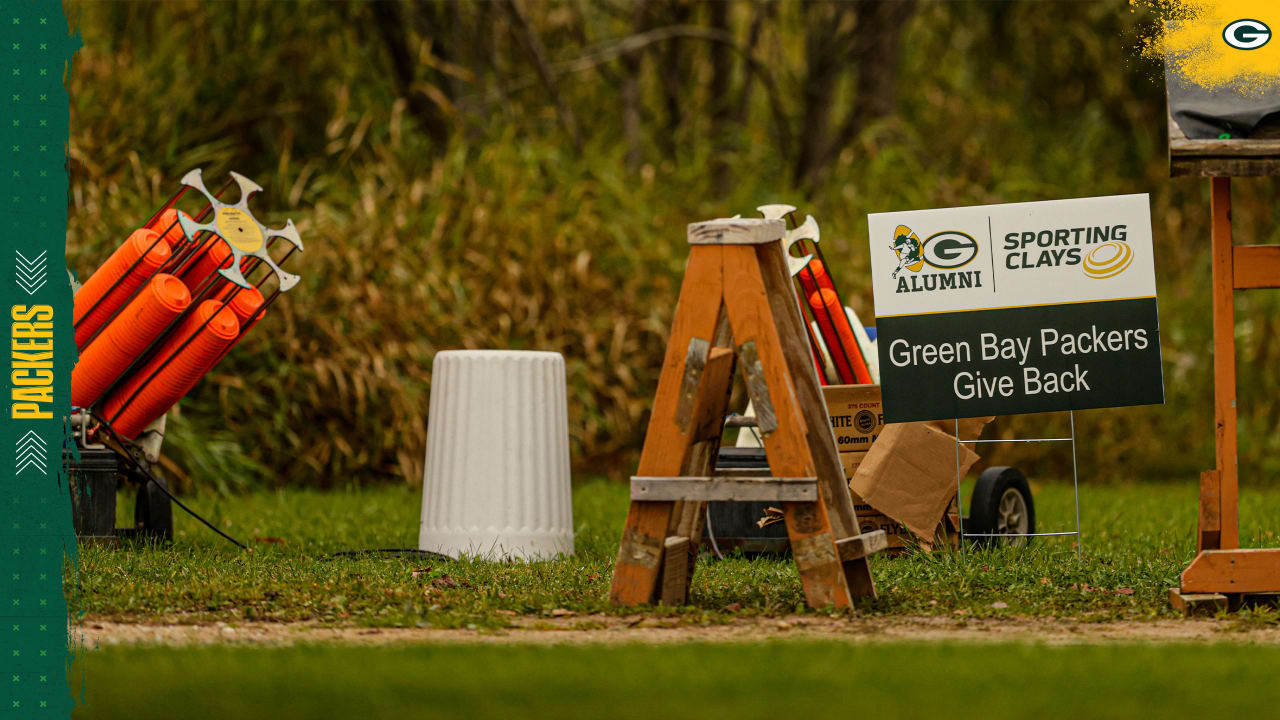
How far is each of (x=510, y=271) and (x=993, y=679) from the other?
759 centimetres

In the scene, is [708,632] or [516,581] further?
[516,581]

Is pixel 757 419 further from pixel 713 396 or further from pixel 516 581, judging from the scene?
pixel 516 581

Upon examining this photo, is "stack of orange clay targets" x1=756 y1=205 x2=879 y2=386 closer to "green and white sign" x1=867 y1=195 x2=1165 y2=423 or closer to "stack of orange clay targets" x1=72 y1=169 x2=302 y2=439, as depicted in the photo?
"green and white sign" x1=867 y1=195 x2=1165 y2=423

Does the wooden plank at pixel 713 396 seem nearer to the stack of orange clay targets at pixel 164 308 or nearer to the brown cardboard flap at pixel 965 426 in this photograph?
the brown cardboard flap at pixel 965 426

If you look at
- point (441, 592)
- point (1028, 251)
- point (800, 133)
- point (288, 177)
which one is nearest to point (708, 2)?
point (800, 133)

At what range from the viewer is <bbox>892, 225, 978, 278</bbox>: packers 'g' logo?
710 cm

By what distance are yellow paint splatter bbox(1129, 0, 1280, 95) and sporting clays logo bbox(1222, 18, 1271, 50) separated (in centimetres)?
2

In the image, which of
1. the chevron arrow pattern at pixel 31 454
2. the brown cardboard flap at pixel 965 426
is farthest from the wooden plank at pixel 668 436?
the chevron arrow pattern at pixel 31 454

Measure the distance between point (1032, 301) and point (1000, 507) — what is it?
112cm

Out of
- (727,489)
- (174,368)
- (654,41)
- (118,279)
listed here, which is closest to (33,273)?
(118,279)

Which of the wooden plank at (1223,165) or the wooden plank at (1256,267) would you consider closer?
the wooden plank at (1223,165)

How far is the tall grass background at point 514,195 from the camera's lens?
1093 cm

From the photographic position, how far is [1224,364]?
5914 mm

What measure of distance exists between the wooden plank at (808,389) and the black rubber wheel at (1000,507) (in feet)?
5.80
